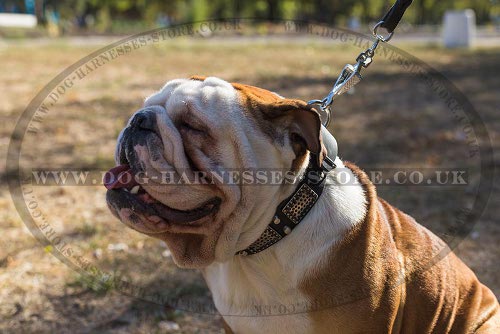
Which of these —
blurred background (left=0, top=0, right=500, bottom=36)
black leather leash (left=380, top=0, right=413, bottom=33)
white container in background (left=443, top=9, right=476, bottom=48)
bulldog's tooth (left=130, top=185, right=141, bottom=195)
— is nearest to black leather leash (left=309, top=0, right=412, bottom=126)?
black leather leash (left=380, top=0, right=413, bottom=33)

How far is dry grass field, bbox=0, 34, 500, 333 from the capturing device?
12.2ft

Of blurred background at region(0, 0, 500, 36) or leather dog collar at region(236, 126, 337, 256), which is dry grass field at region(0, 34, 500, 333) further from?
blurred background at region(0, 0, 500, 36)

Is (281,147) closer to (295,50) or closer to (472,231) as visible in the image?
(472,231)

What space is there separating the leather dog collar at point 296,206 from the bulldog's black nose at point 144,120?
62 cm

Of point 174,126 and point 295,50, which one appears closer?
point 174,126

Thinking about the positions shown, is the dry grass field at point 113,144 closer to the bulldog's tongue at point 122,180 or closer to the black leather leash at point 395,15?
the bulldog's tongue at point 122,180

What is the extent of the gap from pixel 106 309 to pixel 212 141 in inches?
70.8

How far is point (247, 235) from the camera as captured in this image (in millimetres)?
2465

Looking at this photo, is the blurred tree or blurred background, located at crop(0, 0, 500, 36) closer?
blurred background, located at crop(0, 0, 500, 36)

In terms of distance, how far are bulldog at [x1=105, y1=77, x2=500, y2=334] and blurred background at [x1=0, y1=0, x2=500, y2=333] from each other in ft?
4.00

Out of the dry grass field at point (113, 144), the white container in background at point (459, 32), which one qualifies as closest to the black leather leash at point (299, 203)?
the dry grass field at point (113, 144)

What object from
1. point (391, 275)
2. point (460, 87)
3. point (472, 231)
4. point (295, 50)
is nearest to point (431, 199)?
point (472, 231)

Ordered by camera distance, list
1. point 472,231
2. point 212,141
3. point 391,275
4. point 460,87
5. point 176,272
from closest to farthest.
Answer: point 212,141
point 391,275
point 176,272
point 472,231
point 460,87

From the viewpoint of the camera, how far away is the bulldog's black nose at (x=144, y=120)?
235cm
